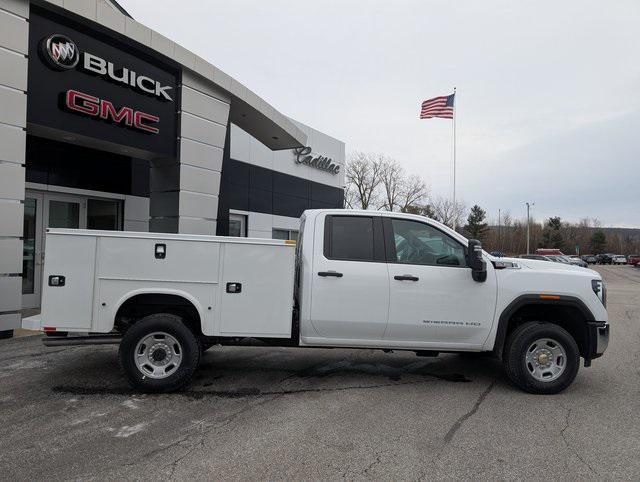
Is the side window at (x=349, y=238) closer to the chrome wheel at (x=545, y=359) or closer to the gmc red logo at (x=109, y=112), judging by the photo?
the chrome wheel at (x=545, y=359)

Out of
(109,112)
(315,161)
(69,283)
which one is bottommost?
(69,283)

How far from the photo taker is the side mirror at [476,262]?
16.3ft

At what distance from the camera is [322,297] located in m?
5.05

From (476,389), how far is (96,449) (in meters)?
3.92

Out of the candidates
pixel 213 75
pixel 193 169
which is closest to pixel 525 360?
pixel 193 169

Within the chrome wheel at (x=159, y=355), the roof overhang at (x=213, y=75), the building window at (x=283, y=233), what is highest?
the roof overhang at (x=213, y=75)

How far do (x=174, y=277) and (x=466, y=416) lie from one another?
3237 mm

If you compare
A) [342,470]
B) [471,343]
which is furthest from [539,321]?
[342,470]

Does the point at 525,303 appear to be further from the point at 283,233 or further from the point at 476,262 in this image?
the point at 283,233

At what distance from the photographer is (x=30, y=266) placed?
10.6m

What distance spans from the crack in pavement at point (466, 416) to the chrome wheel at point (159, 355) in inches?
109

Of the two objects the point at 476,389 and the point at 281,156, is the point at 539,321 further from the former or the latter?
the point at 281,156

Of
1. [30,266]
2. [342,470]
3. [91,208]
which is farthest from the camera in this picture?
[91,208]

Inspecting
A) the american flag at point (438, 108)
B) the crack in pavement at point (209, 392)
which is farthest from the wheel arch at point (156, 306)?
the american flag at point (438, 108)
